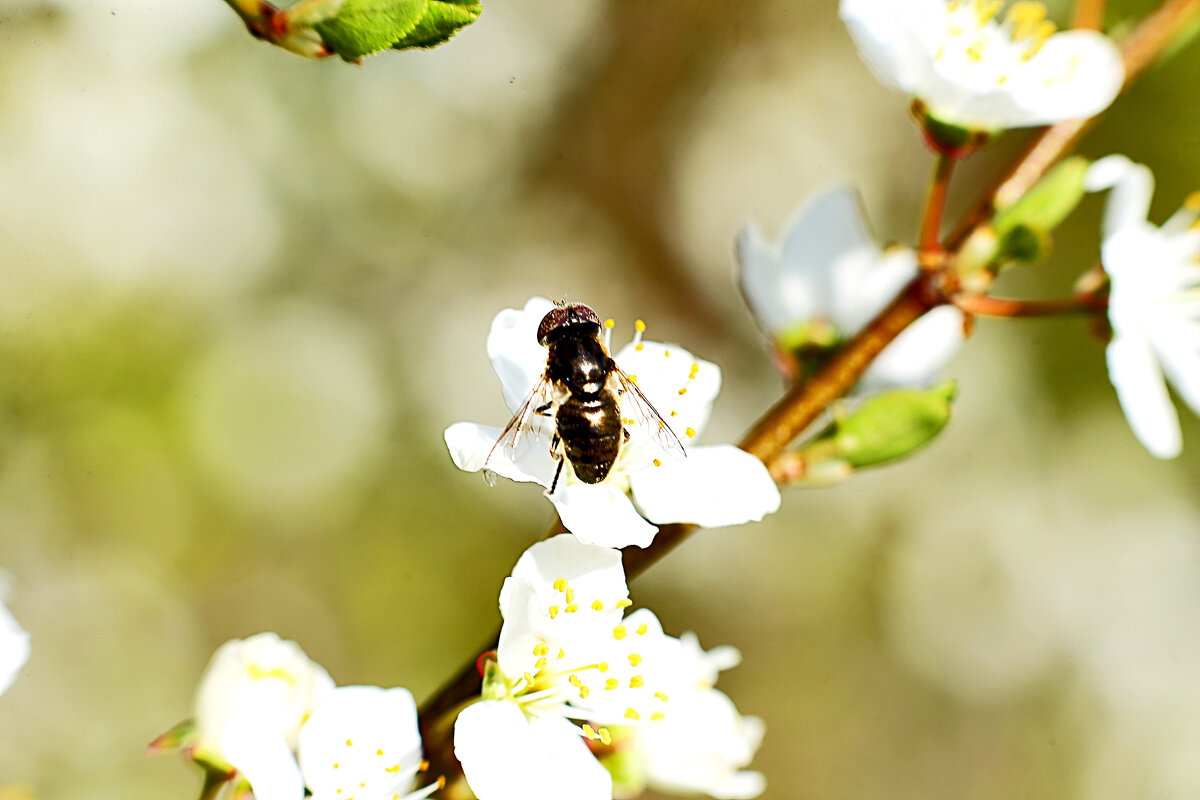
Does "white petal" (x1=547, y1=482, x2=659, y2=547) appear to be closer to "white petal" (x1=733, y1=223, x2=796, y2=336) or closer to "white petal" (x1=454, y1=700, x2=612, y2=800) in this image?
"white petal" (x1=454, y1=700, x2=612, y2=800)

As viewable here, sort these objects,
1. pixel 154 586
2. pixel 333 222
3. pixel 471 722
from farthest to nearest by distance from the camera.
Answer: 1. pixel 333 222
2. pixel 154 586
3. pixel 471 722

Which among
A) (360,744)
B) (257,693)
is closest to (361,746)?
(360,744)

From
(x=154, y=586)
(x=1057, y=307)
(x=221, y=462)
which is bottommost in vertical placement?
(x=1057, y=307)

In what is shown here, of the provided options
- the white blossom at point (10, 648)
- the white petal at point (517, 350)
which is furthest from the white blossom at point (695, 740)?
the white blossom at point (10, 648)

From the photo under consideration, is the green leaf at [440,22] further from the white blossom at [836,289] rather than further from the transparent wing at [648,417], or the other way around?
the white blossom at [836,289]

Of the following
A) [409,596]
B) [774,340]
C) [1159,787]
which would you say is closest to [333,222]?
[409,596]

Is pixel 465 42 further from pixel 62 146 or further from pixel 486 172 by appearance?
pixel 62 146

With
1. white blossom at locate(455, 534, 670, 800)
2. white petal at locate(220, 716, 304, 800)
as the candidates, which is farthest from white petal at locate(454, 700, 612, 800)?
white petal at locate(220, 716, 304, 800)

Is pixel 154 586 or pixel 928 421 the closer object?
pixel 928 421
